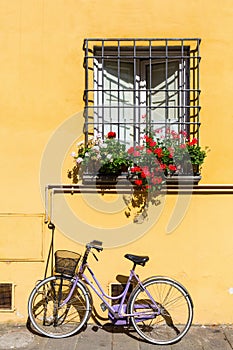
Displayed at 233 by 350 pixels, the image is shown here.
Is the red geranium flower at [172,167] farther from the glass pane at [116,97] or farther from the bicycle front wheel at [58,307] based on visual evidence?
the bicycle front wheel at [58,307]

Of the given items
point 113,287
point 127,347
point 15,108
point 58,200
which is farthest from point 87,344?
point 15,108

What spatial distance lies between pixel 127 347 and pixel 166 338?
1.67ft

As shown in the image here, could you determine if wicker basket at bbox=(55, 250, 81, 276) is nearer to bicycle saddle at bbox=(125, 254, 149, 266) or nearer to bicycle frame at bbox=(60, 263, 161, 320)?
bicycle frame at bbox=(60, 263, 161, 320)

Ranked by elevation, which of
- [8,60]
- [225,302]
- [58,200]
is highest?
[8,60]

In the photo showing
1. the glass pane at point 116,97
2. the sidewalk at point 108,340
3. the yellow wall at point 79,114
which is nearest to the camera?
the sidewalk at point 108,340

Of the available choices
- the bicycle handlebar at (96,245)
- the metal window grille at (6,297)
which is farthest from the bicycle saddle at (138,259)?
the metal window grille at (6,297)

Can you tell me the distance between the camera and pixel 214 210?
5.57m

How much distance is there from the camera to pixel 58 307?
17.4 ft

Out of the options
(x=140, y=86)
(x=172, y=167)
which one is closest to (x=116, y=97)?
(x=140, y=86)

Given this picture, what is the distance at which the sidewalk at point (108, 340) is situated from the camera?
16.4ft

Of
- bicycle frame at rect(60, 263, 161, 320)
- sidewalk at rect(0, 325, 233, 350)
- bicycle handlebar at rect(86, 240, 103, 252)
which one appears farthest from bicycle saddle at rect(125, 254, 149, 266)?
sidewalk at rect(0, 325, 233, 350)

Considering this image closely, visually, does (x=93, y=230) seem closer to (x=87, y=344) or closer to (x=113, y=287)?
(x=113, y=287)

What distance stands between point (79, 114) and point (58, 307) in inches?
93.8

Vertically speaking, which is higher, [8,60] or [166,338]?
[8,60]
